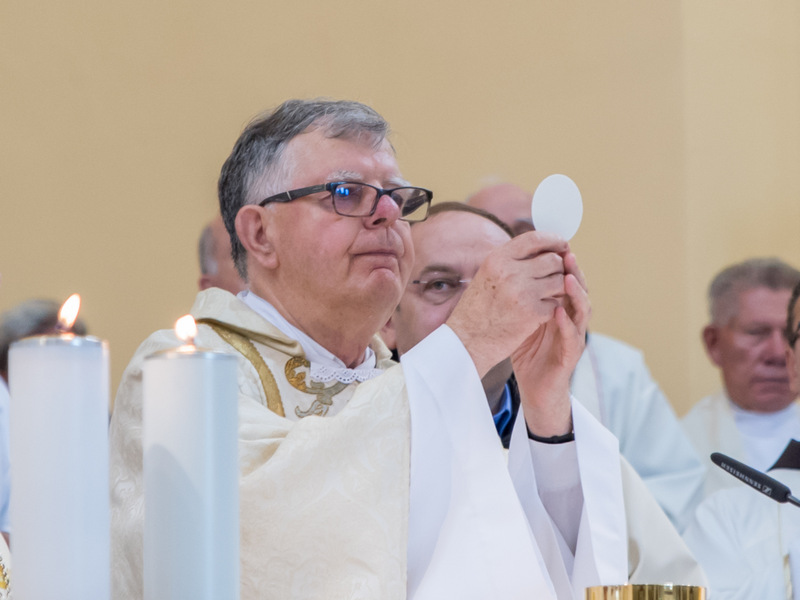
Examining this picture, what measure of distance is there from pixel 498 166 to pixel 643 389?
1.36 metres

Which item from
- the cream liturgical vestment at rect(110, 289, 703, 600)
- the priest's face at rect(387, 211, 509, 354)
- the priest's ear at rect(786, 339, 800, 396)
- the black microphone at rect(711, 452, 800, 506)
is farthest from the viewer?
the priest's ear at rect(786, 339, 800, 396)

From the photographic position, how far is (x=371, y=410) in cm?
161

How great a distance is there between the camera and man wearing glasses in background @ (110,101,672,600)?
157 cm

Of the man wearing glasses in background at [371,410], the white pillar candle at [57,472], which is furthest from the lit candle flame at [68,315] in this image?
the man wearing glasses in background at [371,410]

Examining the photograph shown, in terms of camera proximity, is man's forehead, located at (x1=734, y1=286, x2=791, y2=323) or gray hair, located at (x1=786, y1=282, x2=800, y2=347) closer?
gray hair, located at (x1=786, y1=282, x2=800, y2=347)

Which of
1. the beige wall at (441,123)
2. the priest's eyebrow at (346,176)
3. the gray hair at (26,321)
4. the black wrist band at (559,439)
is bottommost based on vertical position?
the black wrist band at (559,439)

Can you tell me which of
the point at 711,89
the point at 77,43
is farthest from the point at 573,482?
the point at 711,89

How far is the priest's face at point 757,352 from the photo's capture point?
5.00 metres

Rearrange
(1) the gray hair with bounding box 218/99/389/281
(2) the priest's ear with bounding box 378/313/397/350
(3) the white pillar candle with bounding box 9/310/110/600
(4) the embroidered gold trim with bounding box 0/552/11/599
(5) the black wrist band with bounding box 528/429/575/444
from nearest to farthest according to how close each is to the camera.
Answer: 1. (3) the white pillar candle with bounding box 9/310/110/600
2. (4) the embroidered gold trim with bounding box 0/552/11/599
3. (5) the black wrist band with bounding box 528/429/575/444
4. (1) the gray hair with bounding box 218/99/389/281
5. (2) the priest's ear with bounding box 378/313/397/350

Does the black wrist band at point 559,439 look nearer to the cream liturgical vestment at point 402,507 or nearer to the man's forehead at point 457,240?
the cream liturgical vestment at point 402,507

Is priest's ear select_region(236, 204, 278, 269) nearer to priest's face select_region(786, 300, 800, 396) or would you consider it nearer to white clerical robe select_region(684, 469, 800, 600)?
white clerical robe select_region(684, 469, 800, 600)

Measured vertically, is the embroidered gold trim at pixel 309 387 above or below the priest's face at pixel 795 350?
below

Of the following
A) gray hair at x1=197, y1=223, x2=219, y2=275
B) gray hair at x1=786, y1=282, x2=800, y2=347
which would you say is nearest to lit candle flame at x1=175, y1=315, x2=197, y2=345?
gray hair at x1=786, y1=282, x2=800, y2=347

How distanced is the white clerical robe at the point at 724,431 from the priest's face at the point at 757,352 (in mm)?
73
